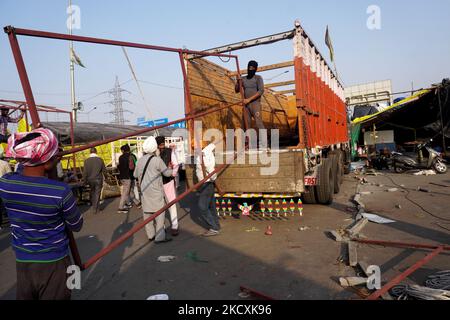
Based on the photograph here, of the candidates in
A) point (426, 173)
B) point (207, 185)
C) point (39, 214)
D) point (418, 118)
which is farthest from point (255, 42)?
point (418, 118)

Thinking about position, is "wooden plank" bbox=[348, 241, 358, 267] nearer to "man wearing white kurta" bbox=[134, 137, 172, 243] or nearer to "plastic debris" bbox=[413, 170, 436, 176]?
"man wearing white kurta" bbox=[134, 137, 172, 243]

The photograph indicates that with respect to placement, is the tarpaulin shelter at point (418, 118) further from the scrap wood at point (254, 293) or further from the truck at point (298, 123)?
Result: the scrap wood at point (254, 293)

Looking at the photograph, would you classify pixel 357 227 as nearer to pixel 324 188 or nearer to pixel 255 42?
pixel 324 188

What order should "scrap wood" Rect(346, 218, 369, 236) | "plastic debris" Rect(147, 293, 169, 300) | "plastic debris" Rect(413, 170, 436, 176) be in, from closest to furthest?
"plastic debris" Rect(147, 293, 169, 300)
"scrap wood" Rect(346, 218, 369, 236)
"plastic debris" Rect(413, 170, 436, 176)

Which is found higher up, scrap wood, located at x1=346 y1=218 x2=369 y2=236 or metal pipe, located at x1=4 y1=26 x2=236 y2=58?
metal pipe, located at x1=4 y1=26 x2=236 y2=58

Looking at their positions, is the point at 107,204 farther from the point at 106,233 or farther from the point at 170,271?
the point at 170,271

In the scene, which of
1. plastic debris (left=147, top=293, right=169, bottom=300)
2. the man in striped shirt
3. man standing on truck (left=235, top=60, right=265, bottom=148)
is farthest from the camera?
man standing on truck (left=235, top=60, right=265, bottom=148)

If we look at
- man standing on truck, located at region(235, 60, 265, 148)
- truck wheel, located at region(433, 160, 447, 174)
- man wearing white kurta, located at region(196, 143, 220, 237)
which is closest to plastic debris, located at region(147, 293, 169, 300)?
man wearing white kurta, located at region(196, 143, 220, 237)

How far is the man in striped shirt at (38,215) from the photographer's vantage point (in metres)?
1.74

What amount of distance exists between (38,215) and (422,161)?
13.3m

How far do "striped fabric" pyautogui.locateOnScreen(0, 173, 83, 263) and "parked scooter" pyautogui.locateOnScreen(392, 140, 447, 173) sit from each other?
41.7 feet

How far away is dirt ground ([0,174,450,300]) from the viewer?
3.06m

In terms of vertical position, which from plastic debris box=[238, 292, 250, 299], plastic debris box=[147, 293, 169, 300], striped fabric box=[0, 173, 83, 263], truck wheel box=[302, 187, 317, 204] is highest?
striped fabric box=[0, 173, 83, 263]

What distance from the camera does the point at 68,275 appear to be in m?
1.96
